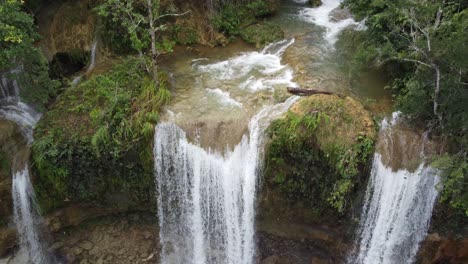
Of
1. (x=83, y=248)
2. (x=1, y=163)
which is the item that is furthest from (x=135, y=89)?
(x=83, y=248)

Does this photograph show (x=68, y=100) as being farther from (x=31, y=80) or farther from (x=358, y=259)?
(x=358, y=259)

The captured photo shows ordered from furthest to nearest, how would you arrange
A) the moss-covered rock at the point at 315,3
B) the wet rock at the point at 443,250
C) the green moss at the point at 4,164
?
the moss-covered rock at the point at 315,3, the green moss at the point at 4,164, the wet rock at the point at 443,250

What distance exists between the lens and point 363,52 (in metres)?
11.7

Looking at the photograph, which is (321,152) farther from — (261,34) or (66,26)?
(66,26)

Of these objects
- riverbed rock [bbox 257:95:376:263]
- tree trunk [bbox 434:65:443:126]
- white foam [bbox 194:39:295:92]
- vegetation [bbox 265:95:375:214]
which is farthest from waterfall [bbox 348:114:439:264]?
white foam [bbox 194:39:295:92]

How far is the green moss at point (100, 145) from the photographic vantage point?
36.1ft

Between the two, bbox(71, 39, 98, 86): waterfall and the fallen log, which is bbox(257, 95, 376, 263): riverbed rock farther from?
bbox(71, 39, 98, 86): waterfall

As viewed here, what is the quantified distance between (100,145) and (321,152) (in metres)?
5.74

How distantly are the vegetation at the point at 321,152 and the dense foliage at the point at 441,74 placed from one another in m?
1.46

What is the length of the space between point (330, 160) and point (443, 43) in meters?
3.72

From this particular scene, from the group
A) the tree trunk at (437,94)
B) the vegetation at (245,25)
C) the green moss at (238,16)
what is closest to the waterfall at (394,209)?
the tree trunk at (437,94)

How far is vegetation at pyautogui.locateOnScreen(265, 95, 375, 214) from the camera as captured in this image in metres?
10.3

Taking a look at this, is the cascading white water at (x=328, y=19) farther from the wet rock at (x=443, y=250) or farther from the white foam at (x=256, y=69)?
the wet rock at (x=443, y=250)

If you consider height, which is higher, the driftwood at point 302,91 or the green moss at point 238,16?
the green moss at point 238,16
